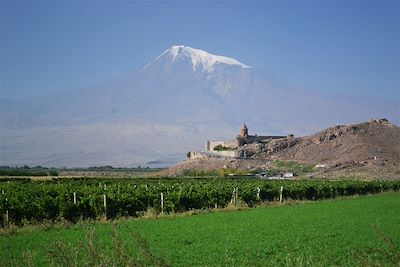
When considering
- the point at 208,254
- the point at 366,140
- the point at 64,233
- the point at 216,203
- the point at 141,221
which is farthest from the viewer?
the point at 366,140

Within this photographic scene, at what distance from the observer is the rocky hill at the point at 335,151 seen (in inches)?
3617

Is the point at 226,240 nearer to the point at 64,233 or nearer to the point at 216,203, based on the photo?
the point at 64,233

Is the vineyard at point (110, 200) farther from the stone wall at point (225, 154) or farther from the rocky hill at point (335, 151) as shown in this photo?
the stone wall at point (225, 154)

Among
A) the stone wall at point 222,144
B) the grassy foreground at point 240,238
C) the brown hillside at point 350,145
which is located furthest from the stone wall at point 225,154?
the grassy foreground at point 240,238

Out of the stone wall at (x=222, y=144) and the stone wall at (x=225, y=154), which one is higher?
the stone wall at (x=222, y=144)

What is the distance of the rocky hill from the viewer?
91875mm

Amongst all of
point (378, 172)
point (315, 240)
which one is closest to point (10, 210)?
point (315, 240)

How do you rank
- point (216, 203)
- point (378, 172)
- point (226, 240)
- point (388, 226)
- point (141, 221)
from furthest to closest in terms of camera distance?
point (378, 172) → point (216, 203) → point (141, 221) → point (388, 226) → point (226, 240)

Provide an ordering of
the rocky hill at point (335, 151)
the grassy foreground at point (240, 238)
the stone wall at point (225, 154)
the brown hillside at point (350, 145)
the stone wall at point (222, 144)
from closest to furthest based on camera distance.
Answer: the grassy foreground at point (240, 238) → the rocky hill at point (335, 151) → the brown hillside at point (350, 145) → the stone wall at point (225, 154) → the stone wall at point (222, 144)

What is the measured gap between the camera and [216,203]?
1235 inches

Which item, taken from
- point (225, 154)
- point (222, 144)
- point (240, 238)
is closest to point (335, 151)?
point (225, 154)

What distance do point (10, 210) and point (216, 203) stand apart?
1374 cm

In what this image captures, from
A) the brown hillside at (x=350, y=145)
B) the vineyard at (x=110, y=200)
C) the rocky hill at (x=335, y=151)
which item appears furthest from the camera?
the brown hillside at (x=350, y=145)

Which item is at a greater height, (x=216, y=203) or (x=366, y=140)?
(x=366, y=140)
